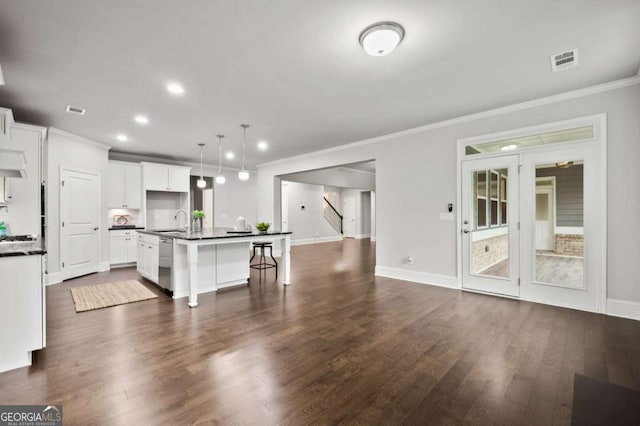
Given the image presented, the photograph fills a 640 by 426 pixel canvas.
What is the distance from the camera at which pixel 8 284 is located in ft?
7.38

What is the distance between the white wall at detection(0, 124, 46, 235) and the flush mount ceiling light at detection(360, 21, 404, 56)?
4961 millimetres

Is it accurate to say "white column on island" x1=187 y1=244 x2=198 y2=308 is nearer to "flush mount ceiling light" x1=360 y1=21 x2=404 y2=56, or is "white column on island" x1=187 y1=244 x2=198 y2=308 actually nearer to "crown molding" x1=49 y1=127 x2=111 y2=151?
"flush mount ceiling light" x1=360 y1=21 x2=404 y2=56

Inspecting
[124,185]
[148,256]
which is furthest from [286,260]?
[124,185]

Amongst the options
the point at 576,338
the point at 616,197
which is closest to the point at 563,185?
the point at 616,197

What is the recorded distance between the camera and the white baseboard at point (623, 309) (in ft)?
10.6

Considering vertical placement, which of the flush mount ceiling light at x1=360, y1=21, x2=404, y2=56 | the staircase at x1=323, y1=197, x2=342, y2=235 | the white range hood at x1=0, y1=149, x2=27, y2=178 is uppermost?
the flush mount ceiling light at x1=360, y1=21, x2=404, y2=56

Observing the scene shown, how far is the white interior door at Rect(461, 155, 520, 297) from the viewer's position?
4.09 m

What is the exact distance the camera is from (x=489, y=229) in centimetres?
440

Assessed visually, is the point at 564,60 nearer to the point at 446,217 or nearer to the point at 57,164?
the point at 446,217

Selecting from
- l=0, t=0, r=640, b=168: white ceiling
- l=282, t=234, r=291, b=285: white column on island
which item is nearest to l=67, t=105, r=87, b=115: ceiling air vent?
l=0, t=0, r=640, b=168: white ceiling

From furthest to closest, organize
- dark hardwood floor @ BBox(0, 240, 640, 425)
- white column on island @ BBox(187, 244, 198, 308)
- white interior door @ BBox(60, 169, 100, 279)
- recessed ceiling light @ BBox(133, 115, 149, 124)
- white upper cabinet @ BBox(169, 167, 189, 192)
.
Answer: white upper cabinet @ BBox(169, 167, 189, 192), white interior door @ BBox(60, 169, 100, 279), recessed ceiling light @ BBox(133, 115, 149, 124), white column on island @ BBox(187, 244, 198, 308), dark hardwood floor @ BBox(0, 240, 640, 425)

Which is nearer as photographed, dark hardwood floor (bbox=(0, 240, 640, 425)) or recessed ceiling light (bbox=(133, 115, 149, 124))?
dark hardwood floor (bbox=(0, 240, 640, 425))

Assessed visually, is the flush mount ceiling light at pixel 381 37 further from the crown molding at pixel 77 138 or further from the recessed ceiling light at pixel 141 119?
the crown molding at pixel 77 138

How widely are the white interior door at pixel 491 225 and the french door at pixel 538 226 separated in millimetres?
12
